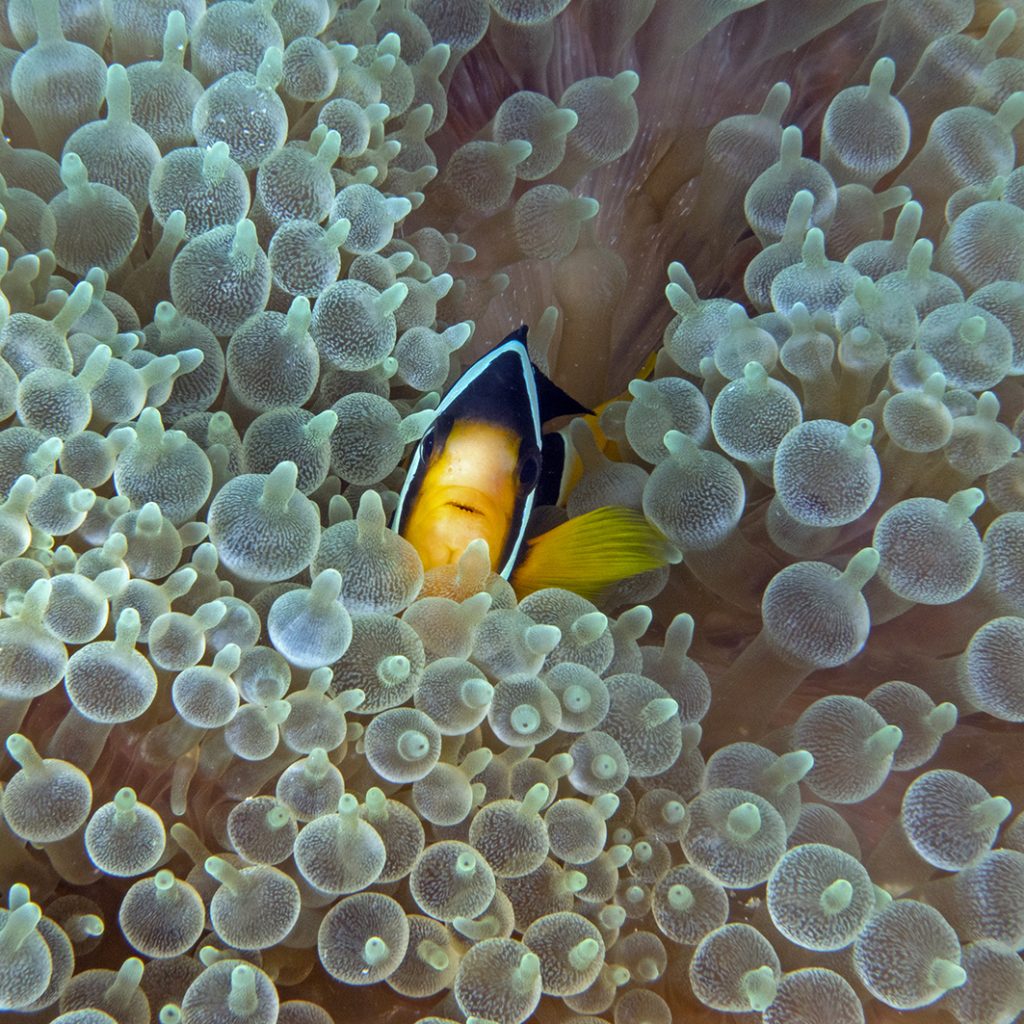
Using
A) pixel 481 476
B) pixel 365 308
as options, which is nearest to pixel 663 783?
→ pixel 481 476

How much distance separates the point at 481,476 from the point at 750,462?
0.26 m

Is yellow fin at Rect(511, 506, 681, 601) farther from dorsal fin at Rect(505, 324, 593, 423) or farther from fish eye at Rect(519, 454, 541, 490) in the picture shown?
Result: dorsal fin at Rect(505, 324, 593, 423)

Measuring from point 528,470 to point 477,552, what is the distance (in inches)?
9.2

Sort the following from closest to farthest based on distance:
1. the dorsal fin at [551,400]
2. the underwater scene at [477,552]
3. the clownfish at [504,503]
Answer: the underwater scene at [477,552], the clownfish at [504,503], the dorsal fin at [551,400]

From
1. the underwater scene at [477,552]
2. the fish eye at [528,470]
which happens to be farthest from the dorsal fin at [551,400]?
the fish eye at [528,470]

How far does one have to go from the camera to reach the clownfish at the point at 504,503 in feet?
3.04

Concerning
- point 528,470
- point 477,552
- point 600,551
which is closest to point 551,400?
point 528,470

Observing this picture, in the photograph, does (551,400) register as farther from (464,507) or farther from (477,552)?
(477,552)

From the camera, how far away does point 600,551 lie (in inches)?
36.9

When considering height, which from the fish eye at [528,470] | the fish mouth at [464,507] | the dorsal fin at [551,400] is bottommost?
the fish mouth at [464,507]

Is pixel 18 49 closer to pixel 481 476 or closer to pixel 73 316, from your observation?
pixel 73 316

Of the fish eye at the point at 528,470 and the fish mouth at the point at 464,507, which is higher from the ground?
the fish eye at the point at 528,470

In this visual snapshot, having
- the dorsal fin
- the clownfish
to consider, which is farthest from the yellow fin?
the dorsal fin

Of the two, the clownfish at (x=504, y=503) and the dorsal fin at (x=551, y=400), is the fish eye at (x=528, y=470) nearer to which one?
the clownfish at (x=504, y=503)
